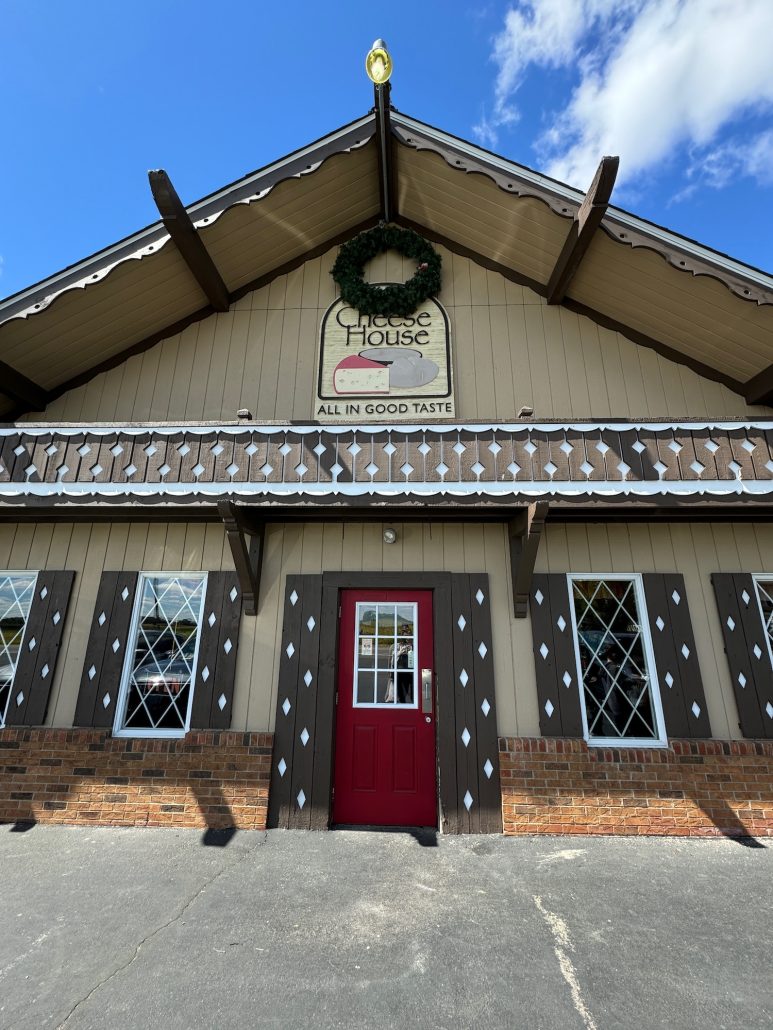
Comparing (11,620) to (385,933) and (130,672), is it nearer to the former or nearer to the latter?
(130,672)

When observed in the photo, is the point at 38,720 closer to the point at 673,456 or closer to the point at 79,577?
the point at 79,577

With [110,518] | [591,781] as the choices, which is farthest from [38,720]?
[591,781]

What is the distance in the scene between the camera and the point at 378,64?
5043 millimetres

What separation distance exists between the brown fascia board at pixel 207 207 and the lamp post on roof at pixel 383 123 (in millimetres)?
171

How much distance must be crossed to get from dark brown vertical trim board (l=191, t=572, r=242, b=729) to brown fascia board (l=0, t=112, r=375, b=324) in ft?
11.4

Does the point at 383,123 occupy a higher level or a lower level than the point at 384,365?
higher

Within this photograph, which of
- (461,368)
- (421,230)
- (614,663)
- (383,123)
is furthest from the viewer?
(421,230)

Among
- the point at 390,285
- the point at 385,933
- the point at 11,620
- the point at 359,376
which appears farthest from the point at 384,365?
the point at 385,933

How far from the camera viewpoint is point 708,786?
4.64 metres

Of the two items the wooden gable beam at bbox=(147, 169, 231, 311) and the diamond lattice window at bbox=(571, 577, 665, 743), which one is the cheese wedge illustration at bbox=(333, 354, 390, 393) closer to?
the wooden gable beam at bbox=(147, 169, 231, 311)

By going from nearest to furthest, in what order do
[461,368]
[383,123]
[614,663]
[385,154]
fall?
1. [614,663]
2. [383,123]
3. [385,154]
4. [461,368]

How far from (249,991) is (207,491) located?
140 inches

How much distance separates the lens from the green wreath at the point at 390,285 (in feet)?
20.8

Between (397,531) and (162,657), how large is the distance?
9.50 feet
